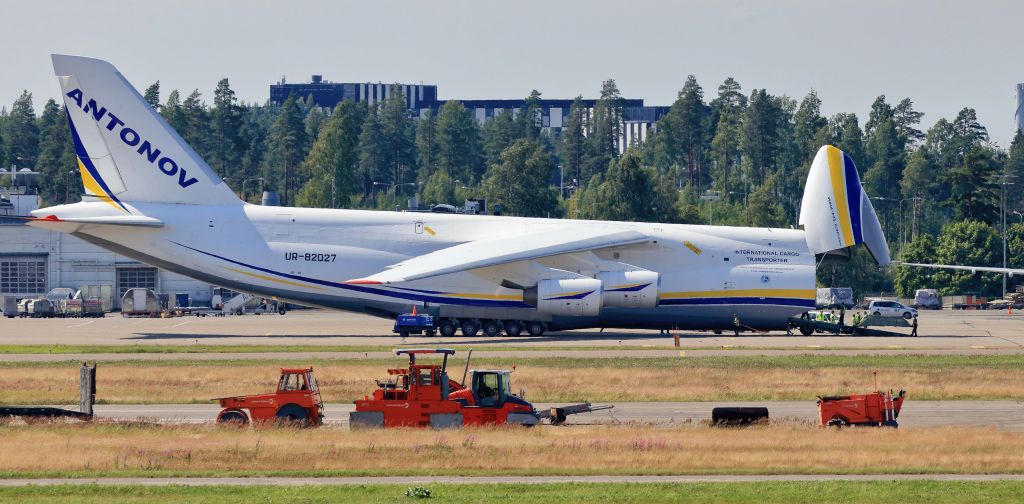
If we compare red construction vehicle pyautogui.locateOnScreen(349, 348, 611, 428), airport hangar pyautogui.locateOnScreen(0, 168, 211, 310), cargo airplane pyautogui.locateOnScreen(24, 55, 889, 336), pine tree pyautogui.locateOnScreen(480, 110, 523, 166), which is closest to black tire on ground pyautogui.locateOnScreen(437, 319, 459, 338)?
cargo airplane pyautogui.locateOnScreen(24, 55, 889, 336)

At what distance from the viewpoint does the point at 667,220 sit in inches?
4978

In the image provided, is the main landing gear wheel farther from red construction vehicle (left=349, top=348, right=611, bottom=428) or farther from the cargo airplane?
red construction vehicle (left=349, top=348, right=611, bottom=428)

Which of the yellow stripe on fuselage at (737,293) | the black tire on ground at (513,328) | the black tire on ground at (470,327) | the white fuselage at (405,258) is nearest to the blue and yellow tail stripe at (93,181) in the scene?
the white fuselage at (405,258)

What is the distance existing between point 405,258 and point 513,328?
550 cm

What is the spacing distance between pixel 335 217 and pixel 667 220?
2705 inches

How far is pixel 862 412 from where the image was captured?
29.7 meters

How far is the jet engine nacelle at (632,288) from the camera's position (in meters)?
59.9

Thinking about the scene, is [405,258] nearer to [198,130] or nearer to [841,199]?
[841,199]

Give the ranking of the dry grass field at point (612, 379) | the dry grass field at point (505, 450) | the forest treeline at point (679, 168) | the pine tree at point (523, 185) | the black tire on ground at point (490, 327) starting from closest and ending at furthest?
the dry grass field at point (505, 450) < the dry grass field at point (612, 379) < the black tire on ground at point (490, 327) < the forest treeline at point (679, 168) < the pine tree at point (523, 185)

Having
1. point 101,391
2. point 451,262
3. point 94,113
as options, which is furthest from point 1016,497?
point 94,113

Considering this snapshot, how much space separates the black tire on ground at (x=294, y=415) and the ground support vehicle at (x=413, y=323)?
2854 cm

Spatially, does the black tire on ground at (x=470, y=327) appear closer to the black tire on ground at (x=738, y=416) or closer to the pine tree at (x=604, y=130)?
the black tire on ground at (x=738, y=416)

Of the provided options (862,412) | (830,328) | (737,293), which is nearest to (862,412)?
(862,412)

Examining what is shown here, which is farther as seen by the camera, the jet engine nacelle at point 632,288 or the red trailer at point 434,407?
the jet engine nacelle at point 632,288
